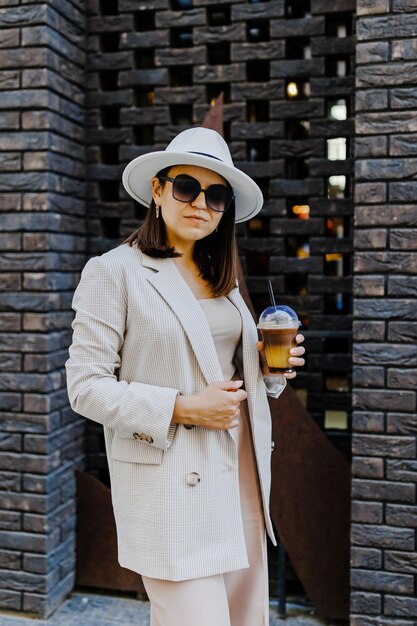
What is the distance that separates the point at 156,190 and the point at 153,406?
677 millimetres

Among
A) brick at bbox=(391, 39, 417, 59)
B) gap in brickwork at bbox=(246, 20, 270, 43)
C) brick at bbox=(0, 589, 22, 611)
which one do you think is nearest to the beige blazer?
brick at bbox=(391, 39, 417, 59)

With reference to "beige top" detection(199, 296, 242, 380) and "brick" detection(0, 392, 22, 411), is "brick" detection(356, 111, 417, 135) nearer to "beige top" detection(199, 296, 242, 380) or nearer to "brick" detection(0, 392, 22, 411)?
"beige top" detection(199, 296, 242, 380)

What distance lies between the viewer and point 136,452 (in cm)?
190

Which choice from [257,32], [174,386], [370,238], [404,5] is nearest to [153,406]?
[174,386]

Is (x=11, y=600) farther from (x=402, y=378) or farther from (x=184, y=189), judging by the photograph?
(x=184, y=189)

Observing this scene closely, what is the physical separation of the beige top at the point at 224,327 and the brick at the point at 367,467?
114 centimetres

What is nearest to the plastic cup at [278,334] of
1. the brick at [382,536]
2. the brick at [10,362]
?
the brick at [382,536]

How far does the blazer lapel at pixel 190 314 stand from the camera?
6.28 feet

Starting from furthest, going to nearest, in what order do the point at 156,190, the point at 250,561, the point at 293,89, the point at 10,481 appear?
1. the point at 293,89
2. the point at 10,481
3. the point at 250,561
4. the point at 156,190

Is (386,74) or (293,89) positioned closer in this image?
(386,74)

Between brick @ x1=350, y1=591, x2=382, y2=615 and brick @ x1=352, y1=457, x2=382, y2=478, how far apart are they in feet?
1.80

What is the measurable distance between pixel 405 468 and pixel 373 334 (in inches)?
23.9

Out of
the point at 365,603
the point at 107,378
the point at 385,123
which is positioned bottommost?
the point at 365,603

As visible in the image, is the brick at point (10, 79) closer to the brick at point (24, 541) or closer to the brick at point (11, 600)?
the brick at point (24, 541)
